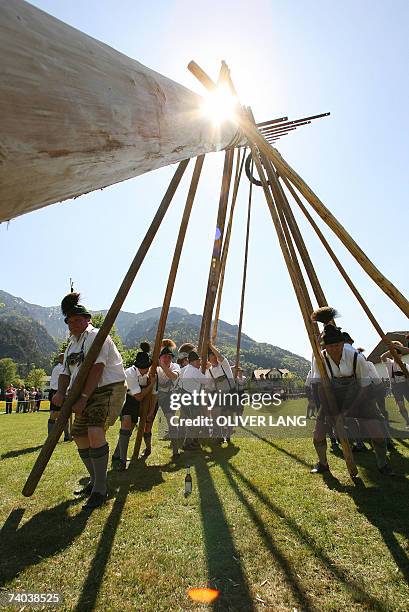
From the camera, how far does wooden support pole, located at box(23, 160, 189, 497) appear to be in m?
2.99

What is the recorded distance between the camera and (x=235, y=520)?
9.36ft

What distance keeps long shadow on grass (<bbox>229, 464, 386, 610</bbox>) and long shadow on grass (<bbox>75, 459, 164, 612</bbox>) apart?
1300 millimetres

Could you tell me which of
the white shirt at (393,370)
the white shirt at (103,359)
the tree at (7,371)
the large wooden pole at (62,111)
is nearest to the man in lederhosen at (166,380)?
the white shirt at (103,359)

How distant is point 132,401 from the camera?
5348 mm

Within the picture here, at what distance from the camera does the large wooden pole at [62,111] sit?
0.67m

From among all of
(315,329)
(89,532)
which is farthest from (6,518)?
(315,329)

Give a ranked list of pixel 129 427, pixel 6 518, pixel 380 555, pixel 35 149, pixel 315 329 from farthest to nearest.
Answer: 1. pixel 129 427
2. pixel 315 329
3. pixel 6 518
4. pixel 380 555
5. pixel 35 149

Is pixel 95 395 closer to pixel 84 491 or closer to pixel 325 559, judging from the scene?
pixel 84 491

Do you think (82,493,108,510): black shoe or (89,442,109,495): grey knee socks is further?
(89,442,109,495): grey knee socks

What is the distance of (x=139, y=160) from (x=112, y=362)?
2.72m

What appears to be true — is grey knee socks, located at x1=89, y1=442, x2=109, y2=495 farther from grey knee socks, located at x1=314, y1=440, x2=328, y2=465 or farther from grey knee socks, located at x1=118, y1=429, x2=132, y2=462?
grey knee socks, located at x1=314, y1=440, x2=328, y2=465

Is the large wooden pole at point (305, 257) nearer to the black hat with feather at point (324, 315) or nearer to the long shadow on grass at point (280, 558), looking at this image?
the black hat with feather at point (324, 315)

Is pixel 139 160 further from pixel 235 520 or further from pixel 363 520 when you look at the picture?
pixel 363 520

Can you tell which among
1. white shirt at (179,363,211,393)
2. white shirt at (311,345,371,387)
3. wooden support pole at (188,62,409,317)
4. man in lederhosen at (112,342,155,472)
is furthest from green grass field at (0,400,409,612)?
white shirt at (179,363,211,393)
